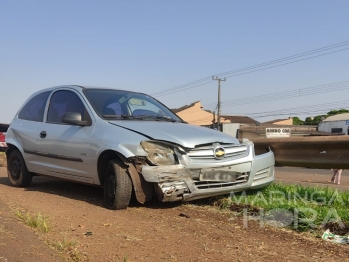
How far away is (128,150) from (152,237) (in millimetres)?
1310

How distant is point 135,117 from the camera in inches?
220

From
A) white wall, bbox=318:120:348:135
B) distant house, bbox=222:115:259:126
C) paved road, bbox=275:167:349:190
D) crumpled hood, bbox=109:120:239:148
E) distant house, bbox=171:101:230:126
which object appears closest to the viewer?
crumpled hood, bbox=109:120:239:148

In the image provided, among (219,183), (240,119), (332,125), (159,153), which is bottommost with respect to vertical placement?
(219,183)

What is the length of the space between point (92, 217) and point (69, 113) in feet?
5.44

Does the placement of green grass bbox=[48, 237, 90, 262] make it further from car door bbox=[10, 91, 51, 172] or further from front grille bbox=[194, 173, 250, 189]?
car door bbox=[10, 91, 51, 172]

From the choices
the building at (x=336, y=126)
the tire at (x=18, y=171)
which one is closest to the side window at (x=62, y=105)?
the tire at (x=18, y=171)

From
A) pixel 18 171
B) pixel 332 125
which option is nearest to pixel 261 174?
pixel 18 171

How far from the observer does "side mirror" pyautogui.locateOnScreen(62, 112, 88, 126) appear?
5.36 m

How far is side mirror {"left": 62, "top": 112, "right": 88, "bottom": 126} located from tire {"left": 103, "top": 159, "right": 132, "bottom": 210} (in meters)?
0.79

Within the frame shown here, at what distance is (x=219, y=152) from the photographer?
4.80 meters

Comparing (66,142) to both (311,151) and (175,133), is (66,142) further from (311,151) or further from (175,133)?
(311,151)

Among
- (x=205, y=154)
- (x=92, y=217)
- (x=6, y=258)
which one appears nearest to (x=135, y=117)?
(x=205, y=154)

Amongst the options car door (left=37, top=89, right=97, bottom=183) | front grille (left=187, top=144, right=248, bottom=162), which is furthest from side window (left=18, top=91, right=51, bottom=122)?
front grille (left=187, top=144, right=248, bottom=162)

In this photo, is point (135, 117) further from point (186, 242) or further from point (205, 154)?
point (186, 242)
